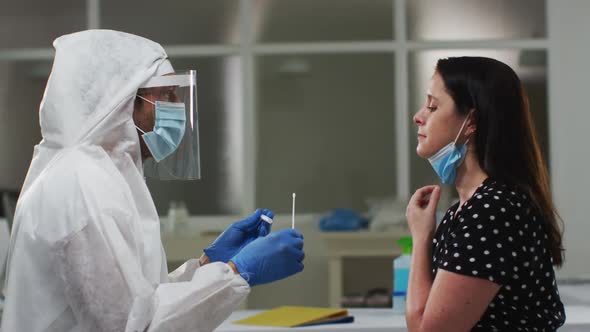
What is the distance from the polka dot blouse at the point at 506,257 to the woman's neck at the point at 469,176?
71 mm

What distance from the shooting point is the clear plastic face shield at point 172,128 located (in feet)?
6.11

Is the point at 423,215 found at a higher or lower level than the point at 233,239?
higher

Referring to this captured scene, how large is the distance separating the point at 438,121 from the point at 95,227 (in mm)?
693

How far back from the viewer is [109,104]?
1740 millimetres

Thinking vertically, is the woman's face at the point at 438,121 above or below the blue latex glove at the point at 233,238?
above

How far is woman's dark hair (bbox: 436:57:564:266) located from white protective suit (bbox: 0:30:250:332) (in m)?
0.54

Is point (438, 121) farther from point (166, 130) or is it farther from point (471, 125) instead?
point (166, 130)

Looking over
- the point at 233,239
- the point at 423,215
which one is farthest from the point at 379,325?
the point at 423,215

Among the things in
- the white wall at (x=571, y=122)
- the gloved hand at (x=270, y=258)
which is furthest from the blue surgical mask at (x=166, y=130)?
the white wall at (x=571, y=122)

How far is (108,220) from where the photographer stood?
1.62 meters

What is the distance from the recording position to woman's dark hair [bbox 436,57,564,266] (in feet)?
5.63

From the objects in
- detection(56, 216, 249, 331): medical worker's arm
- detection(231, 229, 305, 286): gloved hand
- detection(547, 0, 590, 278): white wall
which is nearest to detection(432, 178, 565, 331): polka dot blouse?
detection(231, 229, 305, 286): gloved hand

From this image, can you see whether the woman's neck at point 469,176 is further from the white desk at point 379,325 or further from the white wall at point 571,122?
the white wall at point 571,122

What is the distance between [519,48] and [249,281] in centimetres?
341
